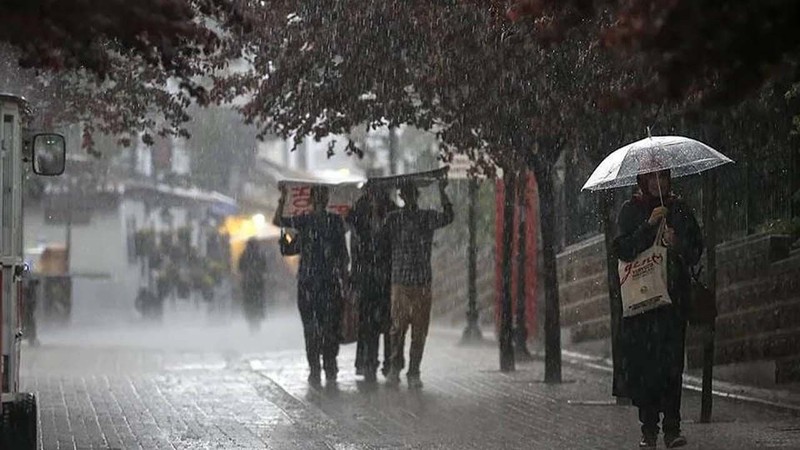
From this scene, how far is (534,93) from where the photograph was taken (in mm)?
13398

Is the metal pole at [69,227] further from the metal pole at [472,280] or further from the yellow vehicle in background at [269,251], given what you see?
the metal pole at [472,280]

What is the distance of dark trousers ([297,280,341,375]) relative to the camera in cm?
1545

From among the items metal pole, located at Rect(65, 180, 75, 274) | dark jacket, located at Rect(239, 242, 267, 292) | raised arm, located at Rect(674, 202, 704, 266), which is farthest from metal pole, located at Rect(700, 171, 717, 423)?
metal pole, located at Rect(65, 180, 75, 274)

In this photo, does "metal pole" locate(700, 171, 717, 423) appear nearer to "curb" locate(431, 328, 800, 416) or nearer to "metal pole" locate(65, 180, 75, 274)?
"curb" locate(431, 328, 800, 416)

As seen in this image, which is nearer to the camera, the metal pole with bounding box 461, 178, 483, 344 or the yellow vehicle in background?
the metal pole with bounding box 461, 178, 483, 344

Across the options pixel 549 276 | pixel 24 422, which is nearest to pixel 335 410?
pixel 549 276

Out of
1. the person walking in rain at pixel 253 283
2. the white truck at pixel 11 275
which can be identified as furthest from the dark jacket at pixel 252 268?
the white truck at pixel 11 275

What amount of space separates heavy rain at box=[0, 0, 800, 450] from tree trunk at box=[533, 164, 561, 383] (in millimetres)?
38

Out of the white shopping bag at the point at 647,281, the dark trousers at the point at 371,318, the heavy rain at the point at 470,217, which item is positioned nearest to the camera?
the heavy rain at the point at 470,217

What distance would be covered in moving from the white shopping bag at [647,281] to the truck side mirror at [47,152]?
380cm

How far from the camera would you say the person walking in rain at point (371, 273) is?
15648 millimetres

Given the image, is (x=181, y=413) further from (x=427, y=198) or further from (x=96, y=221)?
(x=96, y=221)

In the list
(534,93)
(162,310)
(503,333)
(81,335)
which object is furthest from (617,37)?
(162,310)

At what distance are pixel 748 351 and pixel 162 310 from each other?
22.1 m
